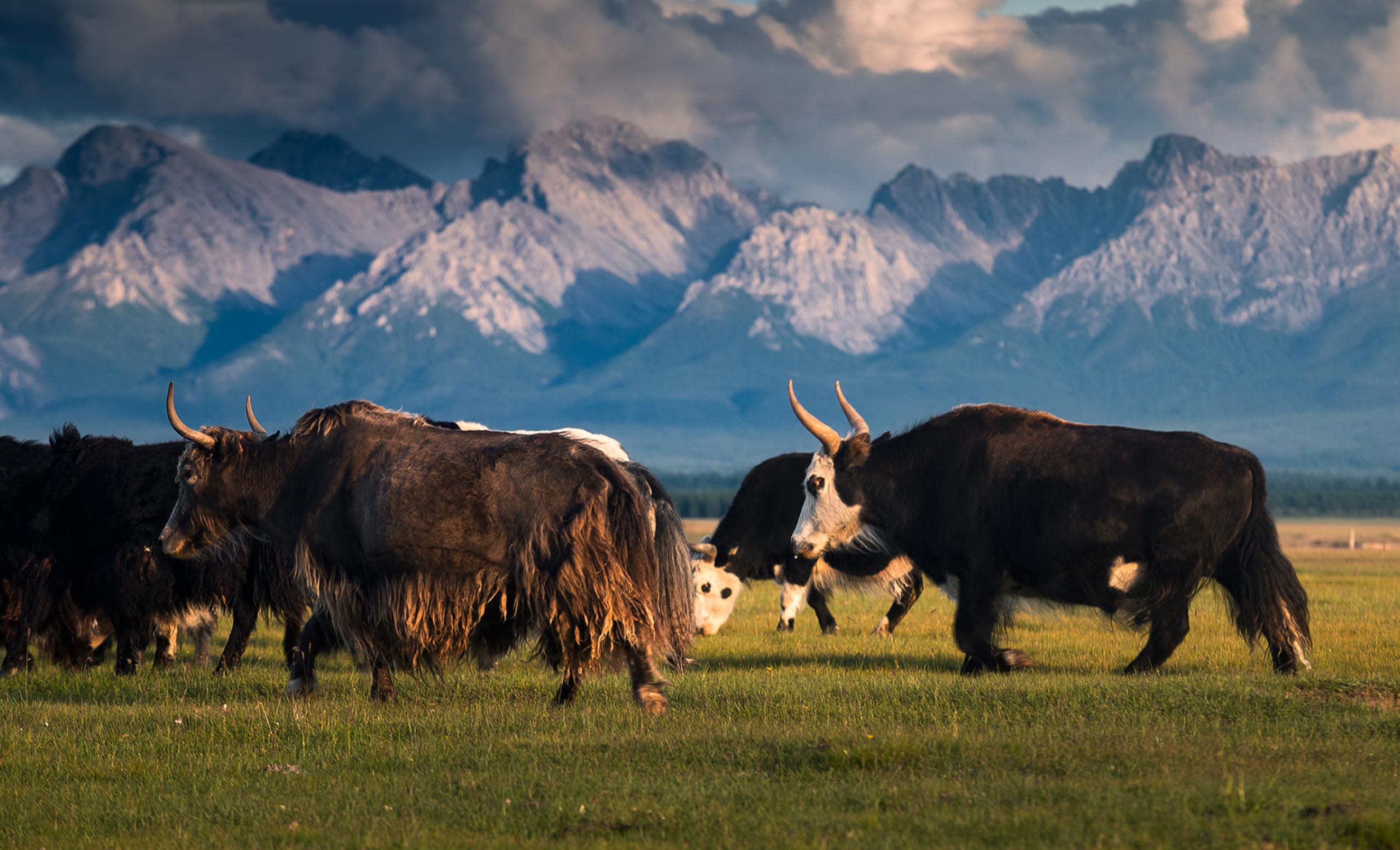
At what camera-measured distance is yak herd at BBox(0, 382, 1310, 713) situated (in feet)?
33.7

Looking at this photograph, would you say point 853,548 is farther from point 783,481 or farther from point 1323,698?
point 1323,698

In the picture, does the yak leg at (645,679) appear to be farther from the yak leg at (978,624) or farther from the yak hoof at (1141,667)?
the yak hoof at (1141,667)

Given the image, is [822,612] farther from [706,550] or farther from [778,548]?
[706,550]

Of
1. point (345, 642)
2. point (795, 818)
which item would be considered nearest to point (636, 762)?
point (795, 818)

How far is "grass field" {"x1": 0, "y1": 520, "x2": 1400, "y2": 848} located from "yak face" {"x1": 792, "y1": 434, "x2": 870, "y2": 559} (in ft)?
4.00

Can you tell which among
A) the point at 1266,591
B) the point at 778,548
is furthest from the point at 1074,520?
the point at 778,548

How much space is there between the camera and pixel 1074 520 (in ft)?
38.8

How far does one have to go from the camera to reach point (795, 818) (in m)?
7.27

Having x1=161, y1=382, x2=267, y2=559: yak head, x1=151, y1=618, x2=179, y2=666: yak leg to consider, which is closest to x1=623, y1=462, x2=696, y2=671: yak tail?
x1=161, y1=382, x2=267, y2=559: yak head

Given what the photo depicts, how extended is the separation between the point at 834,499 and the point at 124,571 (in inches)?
253

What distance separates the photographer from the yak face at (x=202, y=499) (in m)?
11.7

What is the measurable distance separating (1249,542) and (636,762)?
18.2 ft

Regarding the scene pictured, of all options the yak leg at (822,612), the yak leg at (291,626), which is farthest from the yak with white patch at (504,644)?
the yak leg at (822,612)

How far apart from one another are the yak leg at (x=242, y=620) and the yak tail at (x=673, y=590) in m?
4.87
